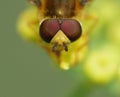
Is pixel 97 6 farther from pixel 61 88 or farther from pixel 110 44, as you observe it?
pixel 61 88

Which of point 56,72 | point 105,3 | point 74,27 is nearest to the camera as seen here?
point 74,27

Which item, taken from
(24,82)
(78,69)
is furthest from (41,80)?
(78,69)

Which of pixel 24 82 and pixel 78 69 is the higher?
pixel 24 82

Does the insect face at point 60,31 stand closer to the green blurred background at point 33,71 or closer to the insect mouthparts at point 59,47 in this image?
the insect mouthparts at point 59,47

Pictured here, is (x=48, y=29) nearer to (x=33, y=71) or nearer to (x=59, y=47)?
(x=59, y=47)

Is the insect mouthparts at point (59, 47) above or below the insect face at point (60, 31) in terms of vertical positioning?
below

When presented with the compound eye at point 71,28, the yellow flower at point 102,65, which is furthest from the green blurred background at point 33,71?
the compound eye at point 71,28

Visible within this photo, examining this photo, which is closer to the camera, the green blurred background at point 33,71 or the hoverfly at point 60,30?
the hoverfly at point 60,30

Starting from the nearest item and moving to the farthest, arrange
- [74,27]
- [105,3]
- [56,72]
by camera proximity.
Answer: [74,27] < [105,3] < [56,72]
